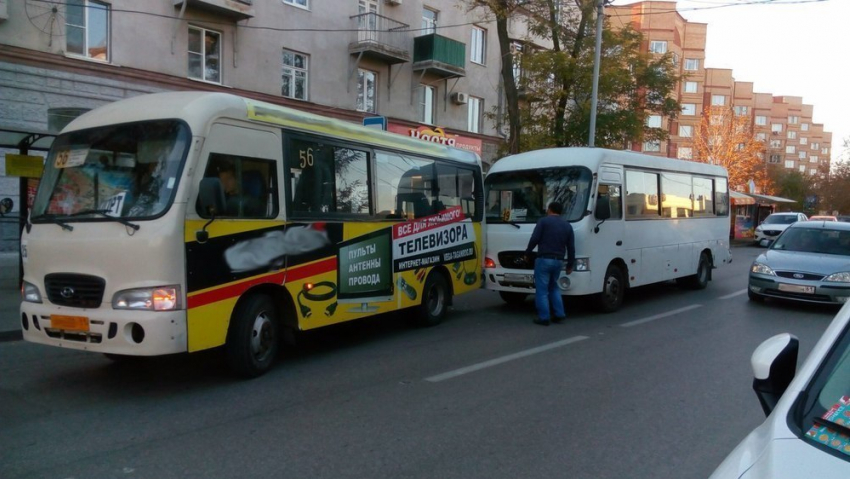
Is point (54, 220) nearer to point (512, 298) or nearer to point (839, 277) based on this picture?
point (512, 298)

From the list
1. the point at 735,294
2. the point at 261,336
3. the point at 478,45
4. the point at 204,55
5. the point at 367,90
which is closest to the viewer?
the point at 261,336

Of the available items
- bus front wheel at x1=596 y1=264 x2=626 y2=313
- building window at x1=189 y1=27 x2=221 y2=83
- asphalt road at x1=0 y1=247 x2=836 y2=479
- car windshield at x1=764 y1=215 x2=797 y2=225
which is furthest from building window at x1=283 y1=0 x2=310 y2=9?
car windshield at x1=764 y1=215 x2=797 y2=225

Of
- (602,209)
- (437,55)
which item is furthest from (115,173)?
(437,55)

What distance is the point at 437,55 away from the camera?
79.8 ft

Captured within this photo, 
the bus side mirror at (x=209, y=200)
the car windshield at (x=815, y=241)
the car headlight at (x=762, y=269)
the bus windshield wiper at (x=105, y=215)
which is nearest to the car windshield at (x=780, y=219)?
the car windshield at (x=815, y=241)

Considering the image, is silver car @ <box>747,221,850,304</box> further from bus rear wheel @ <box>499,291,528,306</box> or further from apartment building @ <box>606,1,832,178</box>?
apartment building @ <box>606,1,832,178</box>

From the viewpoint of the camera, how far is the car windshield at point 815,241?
38.5 ft

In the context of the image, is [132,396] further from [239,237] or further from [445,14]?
[445,14]

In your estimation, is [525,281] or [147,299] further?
[525,281]

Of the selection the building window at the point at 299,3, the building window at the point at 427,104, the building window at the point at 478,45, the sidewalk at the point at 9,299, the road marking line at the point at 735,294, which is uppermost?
the building window at the point at 478,45

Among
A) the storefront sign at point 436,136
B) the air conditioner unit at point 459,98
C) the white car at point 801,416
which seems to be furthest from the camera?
the air conditioner unit at point 459,98

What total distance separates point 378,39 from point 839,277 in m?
16.8

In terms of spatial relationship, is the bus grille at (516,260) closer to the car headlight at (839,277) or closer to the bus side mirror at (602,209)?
the bus side mirror at (602,209)

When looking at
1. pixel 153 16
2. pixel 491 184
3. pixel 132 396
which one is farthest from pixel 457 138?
pixel 132 396
